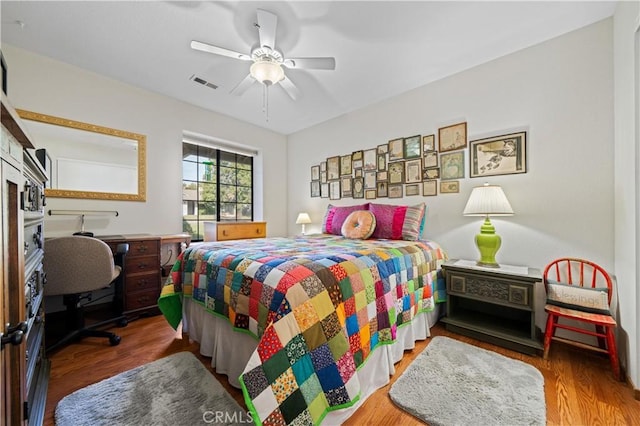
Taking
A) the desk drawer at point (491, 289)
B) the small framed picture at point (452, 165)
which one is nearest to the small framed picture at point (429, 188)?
the small framed picture at point (452, 165)

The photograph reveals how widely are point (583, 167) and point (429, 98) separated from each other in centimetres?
158

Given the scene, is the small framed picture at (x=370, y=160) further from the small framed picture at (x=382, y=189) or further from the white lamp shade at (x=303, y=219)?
the white lamp shade at (x=303, y=219)

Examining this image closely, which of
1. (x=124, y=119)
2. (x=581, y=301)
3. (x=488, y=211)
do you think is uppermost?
(x=124, y=119)

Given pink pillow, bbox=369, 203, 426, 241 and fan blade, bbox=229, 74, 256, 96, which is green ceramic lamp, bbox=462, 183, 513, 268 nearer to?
pink pillow, bbox=369, 203, 426, 241

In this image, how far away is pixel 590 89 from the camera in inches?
78.0

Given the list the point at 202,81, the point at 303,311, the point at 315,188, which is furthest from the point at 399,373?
the point at 202,81

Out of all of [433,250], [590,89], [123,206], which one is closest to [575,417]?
[433,250]

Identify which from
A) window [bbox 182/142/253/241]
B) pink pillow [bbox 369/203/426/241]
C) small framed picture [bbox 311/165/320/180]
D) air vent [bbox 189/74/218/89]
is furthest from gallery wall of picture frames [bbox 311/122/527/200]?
air vent [bbox 189/74/218/89]

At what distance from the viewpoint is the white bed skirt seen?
4.72 ft

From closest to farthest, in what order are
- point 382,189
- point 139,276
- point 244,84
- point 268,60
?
point 268,60 → point 244,84 → point 139,276 → point 382,189

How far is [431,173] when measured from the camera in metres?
2.86

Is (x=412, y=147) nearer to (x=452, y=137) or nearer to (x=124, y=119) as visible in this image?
(x=452, y=137)

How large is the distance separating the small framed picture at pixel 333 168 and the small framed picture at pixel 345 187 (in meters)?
0.13

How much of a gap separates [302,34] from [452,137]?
1855mm
